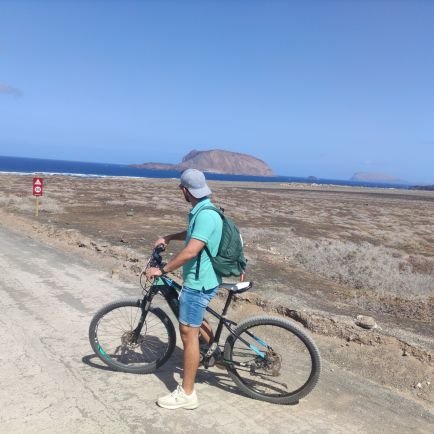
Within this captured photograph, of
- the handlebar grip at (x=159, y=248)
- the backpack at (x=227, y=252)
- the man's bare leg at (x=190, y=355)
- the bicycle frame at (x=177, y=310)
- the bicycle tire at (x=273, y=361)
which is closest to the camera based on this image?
the backpack at (x=227, y=252)

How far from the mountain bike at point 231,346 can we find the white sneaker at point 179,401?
0.44 meters

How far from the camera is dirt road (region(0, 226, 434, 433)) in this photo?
13.1 ft

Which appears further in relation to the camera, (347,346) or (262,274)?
(262,274)

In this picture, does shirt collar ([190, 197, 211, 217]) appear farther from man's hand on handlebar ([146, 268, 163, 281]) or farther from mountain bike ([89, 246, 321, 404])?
mountain bike ([89, 246, 321, 404])

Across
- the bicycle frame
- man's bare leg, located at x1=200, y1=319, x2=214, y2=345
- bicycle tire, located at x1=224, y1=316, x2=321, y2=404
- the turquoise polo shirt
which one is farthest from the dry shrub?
the turquoise polo shirt

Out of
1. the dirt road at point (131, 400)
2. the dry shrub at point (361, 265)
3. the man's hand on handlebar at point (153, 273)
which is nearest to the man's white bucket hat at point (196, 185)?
the man's hand on handlebar at point (153, 273)

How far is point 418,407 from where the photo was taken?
15.6 feet

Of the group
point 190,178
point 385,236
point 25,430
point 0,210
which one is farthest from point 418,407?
point 0,210

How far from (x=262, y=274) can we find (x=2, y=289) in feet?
16.4

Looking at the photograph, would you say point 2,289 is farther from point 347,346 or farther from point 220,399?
point 347,346

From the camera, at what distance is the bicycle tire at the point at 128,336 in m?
4.88

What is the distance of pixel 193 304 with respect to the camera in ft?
13.8

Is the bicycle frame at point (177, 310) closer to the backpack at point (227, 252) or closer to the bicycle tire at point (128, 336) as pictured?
the bicycle tire at point (128, 336)

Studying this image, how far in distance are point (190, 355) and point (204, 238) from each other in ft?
3.68
